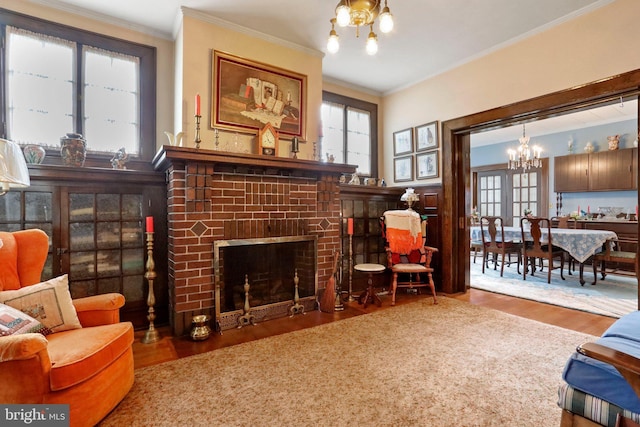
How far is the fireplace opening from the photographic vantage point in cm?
293

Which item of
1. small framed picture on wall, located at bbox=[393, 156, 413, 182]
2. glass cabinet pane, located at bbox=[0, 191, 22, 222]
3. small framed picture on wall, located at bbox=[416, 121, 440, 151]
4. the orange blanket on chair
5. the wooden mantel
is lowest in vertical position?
the orange blanket on chair

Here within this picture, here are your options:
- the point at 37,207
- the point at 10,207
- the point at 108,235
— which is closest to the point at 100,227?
the point at 108,235

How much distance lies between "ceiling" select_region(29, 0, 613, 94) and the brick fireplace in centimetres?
142

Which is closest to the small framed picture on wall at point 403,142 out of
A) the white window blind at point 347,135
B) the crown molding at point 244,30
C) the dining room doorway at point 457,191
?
Result: the white window blind at point 347,135

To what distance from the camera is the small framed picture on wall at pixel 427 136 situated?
4.15 metres

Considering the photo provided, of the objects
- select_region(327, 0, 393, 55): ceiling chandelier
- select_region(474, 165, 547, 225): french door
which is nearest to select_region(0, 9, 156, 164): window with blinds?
select_region(327, 0, 393, 55): ceiling chandelier

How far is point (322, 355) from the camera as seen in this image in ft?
7.38

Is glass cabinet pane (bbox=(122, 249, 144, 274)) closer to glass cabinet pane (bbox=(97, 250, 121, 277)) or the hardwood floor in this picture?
glass cabinet pane (bbox=(97, 250, 121, 277))

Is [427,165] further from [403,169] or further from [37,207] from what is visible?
[37,207]

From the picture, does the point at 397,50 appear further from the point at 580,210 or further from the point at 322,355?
the point at 580,210

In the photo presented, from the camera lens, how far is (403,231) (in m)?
3.70

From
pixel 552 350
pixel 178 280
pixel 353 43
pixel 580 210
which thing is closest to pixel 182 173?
pixel 178 280

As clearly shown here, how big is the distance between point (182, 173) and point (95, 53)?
160cm

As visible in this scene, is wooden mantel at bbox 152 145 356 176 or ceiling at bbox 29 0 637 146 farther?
ceiling at bbox 29 0 637 146
